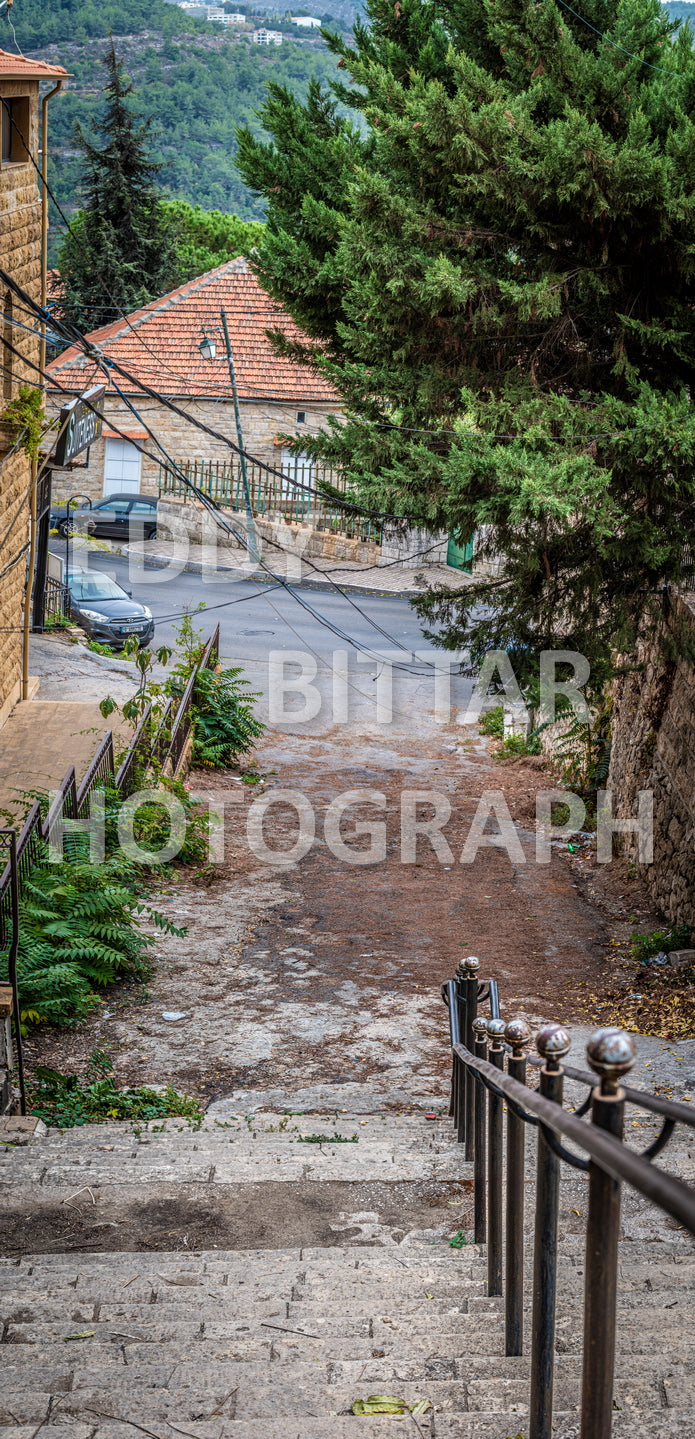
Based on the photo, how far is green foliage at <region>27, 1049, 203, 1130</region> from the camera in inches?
261

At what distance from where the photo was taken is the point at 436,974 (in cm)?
984

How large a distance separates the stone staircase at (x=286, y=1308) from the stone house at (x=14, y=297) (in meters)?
8.73

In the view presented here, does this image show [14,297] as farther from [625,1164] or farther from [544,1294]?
[625,1164]

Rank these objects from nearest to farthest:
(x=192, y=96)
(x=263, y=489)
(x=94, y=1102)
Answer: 1. (x=94, y=1102)
2. (x=263, y=489)
3. (x=192, y=96)

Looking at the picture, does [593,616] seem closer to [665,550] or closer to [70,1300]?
[665,550]

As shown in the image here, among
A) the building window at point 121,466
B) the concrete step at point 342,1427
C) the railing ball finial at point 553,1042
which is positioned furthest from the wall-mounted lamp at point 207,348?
the railing ball finial at point 553,1042

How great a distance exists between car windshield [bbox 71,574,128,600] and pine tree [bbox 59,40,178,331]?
20.9 metres

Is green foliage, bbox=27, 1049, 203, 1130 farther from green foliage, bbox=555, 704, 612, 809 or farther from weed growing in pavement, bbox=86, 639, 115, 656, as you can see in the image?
weed growing in pavement, bbox=86, 639, 115, 656

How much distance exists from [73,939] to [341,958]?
100 inches

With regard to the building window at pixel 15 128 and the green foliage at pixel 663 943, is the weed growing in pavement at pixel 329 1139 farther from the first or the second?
the building window at pixel 15 128

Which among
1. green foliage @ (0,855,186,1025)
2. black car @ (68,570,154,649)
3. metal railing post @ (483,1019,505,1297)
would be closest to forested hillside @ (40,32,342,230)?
black car @ (68,570,154,649)

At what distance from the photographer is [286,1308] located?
338 centimetres

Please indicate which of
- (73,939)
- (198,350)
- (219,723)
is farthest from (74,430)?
(198,350)

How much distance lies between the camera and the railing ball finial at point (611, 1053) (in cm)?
157
